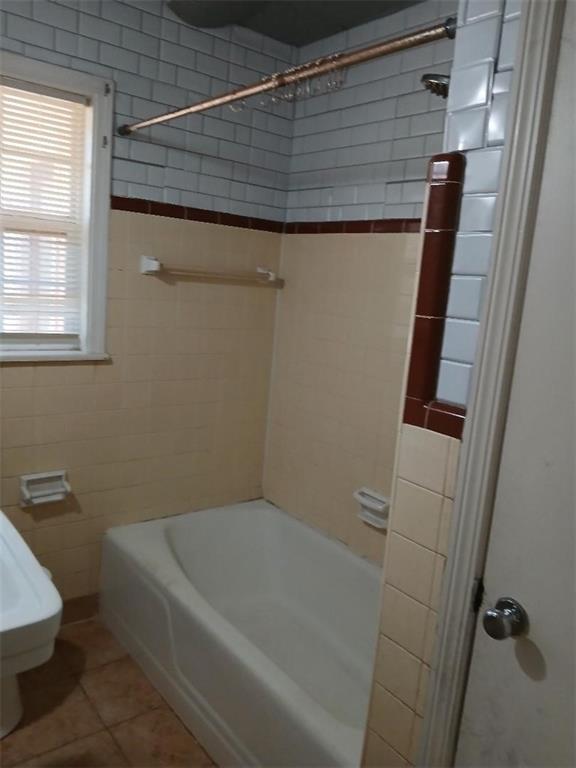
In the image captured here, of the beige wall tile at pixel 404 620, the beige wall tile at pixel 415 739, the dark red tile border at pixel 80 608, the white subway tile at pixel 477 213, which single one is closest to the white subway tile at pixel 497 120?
the white subway tile at pixel 477 213

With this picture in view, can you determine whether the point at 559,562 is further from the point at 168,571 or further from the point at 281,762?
the point at 168,571

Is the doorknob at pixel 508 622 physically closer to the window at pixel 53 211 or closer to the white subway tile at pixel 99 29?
the window at pixel 53 211

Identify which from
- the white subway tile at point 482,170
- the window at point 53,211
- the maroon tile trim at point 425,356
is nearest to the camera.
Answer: the white subway tile at point 482,170

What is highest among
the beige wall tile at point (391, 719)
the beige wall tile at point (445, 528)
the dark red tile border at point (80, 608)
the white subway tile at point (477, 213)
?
the white subway tile at point (477, 213)

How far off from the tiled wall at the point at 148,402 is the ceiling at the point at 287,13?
2.64 feet

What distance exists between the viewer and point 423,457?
1.21 metres

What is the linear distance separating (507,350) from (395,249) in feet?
4.35

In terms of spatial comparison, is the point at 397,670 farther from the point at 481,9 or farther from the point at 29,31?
the point at 29,31

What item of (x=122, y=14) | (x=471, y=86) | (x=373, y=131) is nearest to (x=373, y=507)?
(x=373, y=131)

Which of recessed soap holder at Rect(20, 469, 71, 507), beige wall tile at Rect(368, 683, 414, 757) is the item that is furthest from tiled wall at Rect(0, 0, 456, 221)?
beige wall tile at Rect(368, 683, 414, 757)

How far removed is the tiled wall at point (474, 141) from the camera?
1064 mm

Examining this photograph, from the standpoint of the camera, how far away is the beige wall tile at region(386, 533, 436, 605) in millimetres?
1222

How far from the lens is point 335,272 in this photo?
8.41 ft

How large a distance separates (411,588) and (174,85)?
2141 millimetres
